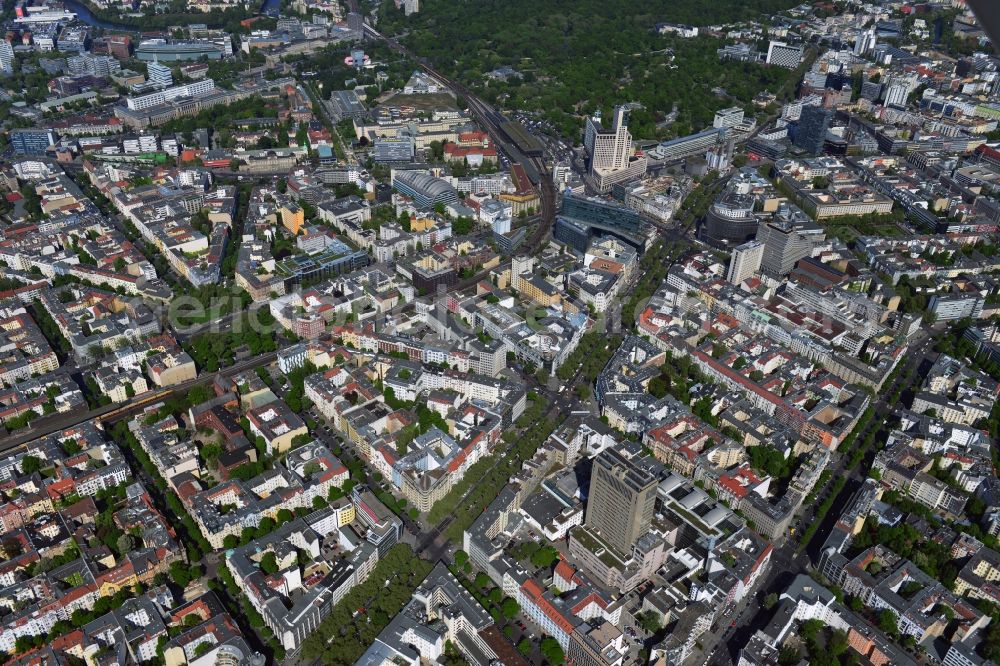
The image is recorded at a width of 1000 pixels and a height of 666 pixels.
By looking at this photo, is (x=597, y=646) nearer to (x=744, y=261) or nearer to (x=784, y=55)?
(x=744, y=261)

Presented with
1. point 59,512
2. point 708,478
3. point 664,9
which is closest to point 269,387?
point 59,512

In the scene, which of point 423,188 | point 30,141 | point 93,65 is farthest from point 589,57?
point 30,141

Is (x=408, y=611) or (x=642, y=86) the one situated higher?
(x=642, y=86)

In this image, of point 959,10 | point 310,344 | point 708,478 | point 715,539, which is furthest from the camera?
point 959,10

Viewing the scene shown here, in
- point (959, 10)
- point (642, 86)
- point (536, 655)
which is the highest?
point (959, 10)

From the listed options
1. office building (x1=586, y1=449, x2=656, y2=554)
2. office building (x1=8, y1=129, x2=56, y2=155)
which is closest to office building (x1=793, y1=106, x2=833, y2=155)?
office building (x1=586, y1=449, x2=656, y2=554)

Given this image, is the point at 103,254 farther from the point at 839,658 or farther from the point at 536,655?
the point at 839,658

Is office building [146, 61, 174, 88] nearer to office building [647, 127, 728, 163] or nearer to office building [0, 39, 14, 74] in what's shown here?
office building [0, 39, 14, 74]

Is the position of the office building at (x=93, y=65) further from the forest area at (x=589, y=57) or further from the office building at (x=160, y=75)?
the forest area at (x=589, y=57)
